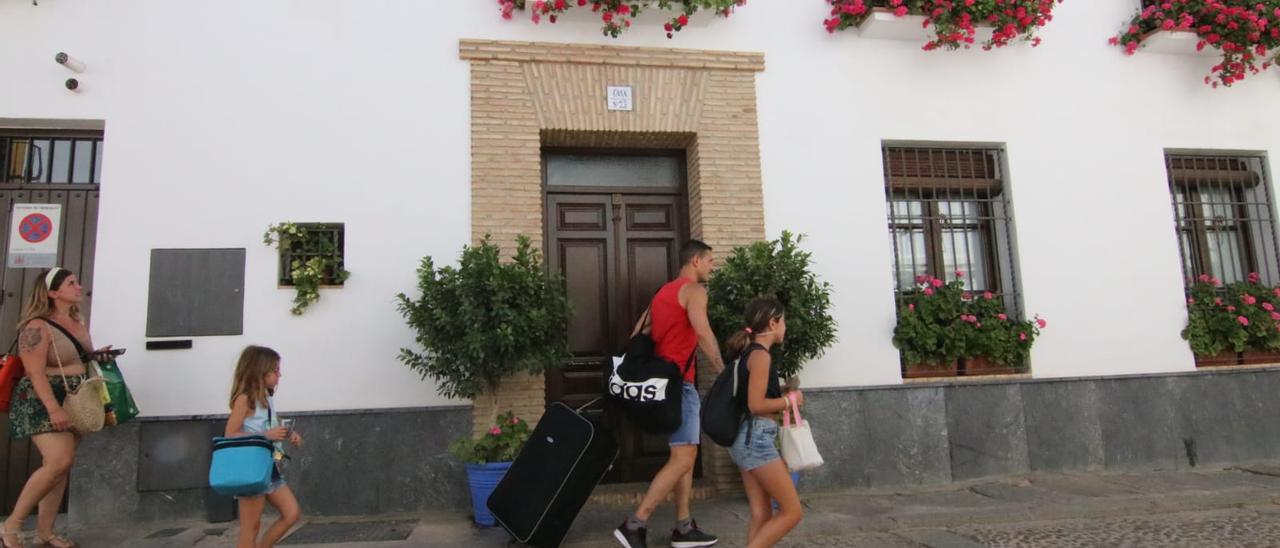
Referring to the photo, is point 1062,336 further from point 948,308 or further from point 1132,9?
point 1132,9

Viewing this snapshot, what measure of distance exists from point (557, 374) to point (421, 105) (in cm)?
235

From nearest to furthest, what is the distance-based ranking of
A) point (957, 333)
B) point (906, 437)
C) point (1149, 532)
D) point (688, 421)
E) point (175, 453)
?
point (688, 421)
point (1149, 532)
point (175, 453)
point (906, 437)
point (957, 333)

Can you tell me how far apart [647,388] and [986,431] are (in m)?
3.58

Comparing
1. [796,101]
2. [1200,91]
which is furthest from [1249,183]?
[796,101]

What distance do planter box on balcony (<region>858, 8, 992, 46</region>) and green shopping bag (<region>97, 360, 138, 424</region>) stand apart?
6.23 metres

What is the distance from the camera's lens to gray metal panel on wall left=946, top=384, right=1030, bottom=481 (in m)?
6.66

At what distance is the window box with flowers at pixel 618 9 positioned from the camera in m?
6.43

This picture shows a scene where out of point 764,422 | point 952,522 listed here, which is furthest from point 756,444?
point 952,522

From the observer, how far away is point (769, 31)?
273 inches

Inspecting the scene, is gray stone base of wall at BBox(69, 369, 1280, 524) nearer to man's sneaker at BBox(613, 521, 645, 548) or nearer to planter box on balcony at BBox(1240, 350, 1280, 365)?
planter box on balcony at BBox(1240, 350, 1280, 365)

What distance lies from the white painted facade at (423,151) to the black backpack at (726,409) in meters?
2.69

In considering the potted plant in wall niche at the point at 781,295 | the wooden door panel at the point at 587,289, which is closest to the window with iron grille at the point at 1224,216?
the potted plant in wall niche at the point at 781,295

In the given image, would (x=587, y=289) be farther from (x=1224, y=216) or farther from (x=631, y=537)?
A: (x=1224, y=216)

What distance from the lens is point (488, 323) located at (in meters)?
5.36
